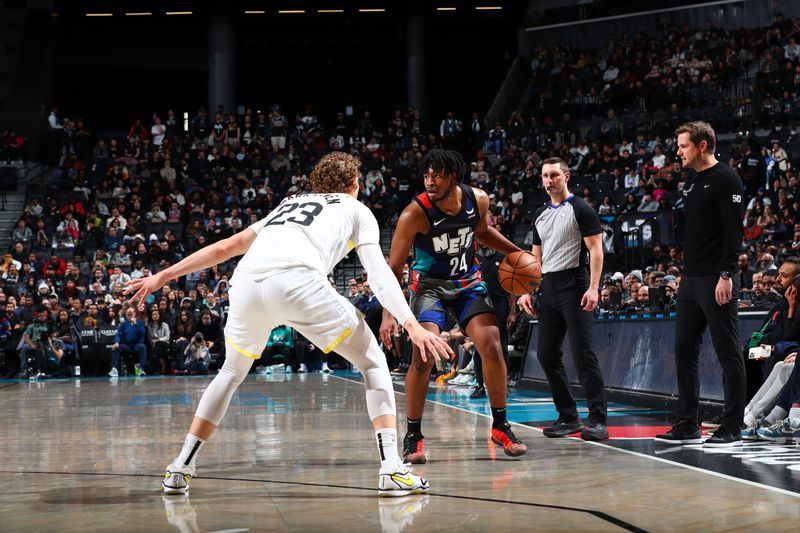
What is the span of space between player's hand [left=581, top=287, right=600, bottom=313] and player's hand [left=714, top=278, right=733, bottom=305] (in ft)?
2.93

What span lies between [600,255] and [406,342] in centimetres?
990

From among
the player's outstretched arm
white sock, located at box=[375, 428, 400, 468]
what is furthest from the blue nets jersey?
white sock, located at box=[375, 428, 400, 468]

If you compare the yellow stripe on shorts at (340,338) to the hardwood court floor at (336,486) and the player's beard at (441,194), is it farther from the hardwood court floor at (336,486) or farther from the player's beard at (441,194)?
the player's beard at (441,194)

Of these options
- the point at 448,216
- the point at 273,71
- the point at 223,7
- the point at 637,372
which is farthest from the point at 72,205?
the point at 448,216

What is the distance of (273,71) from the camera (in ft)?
121

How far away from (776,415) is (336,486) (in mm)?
3297

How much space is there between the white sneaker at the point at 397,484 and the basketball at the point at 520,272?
239 centimetres

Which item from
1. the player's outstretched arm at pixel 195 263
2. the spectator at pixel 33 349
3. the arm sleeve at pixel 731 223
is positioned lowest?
the spectator at pixel 33 349

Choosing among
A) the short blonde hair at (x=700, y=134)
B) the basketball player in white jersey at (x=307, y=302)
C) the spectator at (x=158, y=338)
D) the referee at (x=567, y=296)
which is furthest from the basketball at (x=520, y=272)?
the spectator at (x=158, y=338)

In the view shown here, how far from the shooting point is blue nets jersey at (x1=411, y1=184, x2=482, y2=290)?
596cm

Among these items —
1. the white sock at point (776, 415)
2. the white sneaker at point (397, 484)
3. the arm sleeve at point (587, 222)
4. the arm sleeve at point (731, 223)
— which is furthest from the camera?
the arm sleeve at point (587, 222)

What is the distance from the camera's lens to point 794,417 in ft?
20.7

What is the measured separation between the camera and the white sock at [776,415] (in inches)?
253

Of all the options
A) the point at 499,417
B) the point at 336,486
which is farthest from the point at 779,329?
the point at 336,486
